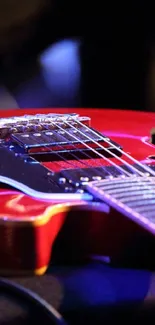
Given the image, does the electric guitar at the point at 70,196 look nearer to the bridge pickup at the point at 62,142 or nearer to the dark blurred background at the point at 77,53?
the bridge pickup at the point at 62,142

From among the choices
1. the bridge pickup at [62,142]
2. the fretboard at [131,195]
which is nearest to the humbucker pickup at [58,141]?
the bridge pickup at [62,142]

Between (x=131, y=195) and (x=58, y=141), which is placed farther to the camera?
(x=58, y=141)

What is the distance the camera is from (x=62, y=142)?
0.75 metres

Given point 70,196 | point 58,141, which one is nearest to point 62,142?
point 58,141

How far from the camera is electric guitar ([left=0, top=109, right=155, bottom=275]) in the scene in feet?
1.76

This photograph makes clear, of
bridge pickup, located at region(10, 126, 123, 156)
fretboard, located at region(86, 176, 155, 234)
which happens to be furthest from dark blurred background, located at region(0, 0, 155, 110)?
fretboard, located at region(86, 176, 155, 234)

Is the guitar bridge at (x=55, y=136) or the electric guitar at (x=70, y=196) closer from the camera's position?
the electric guitar at (x=70, y=196)

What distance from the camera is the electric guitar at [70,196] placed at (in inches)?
21.2

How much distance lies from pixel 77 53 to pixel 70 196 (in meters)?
0.84

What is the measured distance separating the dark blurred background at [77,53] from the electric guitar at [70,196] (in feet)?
1.83

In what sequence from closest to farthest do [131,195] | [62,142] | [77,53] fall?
[131,195]
[62,142]
[77,53]

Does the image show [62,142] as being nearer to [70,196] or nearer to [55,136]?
[55,136]

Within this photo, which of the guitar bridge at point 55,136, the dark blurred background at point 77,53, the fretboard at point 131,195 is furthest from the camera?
the dark blurred background at point 77,53

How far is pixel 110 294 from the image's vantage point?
2.02 feet
